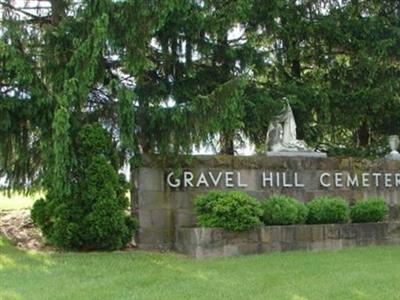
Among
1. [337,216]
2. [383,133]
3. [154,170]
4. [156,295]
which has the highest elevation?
[383,133]

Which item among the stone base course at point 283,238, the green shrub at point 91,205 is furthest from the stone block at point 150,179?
the stone base course at point 283,238

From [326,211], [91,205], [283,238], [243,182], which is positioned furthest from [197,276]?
[243,182]

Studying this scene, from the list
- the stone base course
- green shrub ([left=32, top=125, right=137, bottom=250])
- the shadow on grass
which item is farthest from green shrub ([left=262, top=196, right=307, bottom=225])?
the shadow on grass

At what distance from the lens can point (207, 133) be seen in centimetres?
1091

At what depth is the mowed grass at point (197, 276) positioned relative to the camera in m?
7.02

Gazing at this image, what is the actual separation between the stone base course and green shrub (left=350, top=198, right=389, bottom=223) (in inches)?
8.8

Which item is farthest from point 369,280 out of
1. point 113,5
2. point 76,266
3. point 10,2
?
point 10,2

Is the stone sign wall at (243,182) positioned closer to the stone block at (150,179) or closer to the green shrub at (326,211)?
the stone block at (150,179)

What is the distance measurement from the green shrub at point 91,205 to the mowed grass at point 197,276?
374 mm

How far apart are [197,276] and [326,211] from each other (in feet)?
13.0

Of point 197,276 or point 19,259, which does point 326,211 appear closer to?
point 197,276

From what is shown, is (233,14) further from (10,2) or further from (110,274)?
(110,274)

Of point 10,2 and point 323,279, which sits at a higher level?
point 10,2

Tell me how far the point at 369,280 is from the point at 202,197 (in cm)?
383
